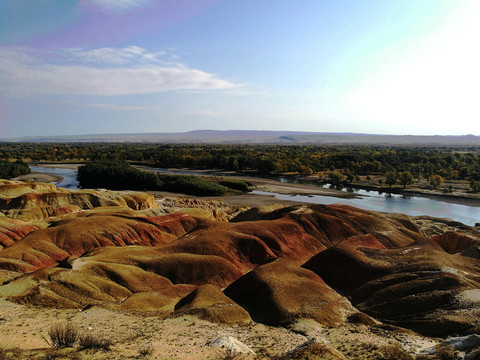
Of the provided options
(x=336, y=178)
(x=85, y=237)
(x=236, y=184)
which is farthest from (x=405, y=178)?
(x=85, y=237)

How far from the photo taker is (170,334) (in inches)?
616

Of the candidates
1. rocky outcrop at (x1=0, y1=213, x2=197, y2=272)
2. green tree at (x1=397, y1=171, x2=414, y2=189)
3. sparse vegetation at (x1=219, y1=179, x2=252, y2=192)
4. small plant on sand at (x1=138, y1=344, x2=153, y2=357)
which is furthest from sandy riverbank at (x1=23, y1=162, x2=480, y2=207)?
small plant on sand at (x1=138, y1=344, x2=153, y2=357)

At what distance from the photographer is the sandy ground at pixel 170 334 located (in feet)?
44.1

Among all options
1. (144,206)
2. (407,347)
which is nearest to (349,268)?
(407,347)

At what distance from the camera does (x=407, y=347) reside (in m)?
15.4

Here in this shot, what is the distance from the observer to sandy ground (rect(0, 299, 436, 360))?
13.4 m

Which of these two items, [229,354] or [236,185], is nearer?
[229,354]

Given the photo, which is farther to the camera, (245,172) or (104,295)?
(245,172)

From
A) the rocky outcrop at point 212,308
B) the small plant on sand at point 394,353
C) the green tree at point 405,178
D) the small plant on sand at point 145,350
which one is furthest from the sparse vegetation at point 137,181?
the small plant on sand at point 394,353

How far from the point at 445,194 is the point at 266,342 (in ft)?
238

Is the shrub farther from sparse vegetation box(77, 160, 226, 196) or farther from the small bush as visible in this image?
the small bush

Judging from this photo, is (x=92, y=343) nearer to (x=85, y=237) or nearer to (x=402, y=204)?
(x=85, y=237)

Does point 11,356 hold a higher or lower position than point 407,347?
higher

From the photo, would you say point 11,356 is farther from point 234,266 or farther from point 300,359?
point 234,266
